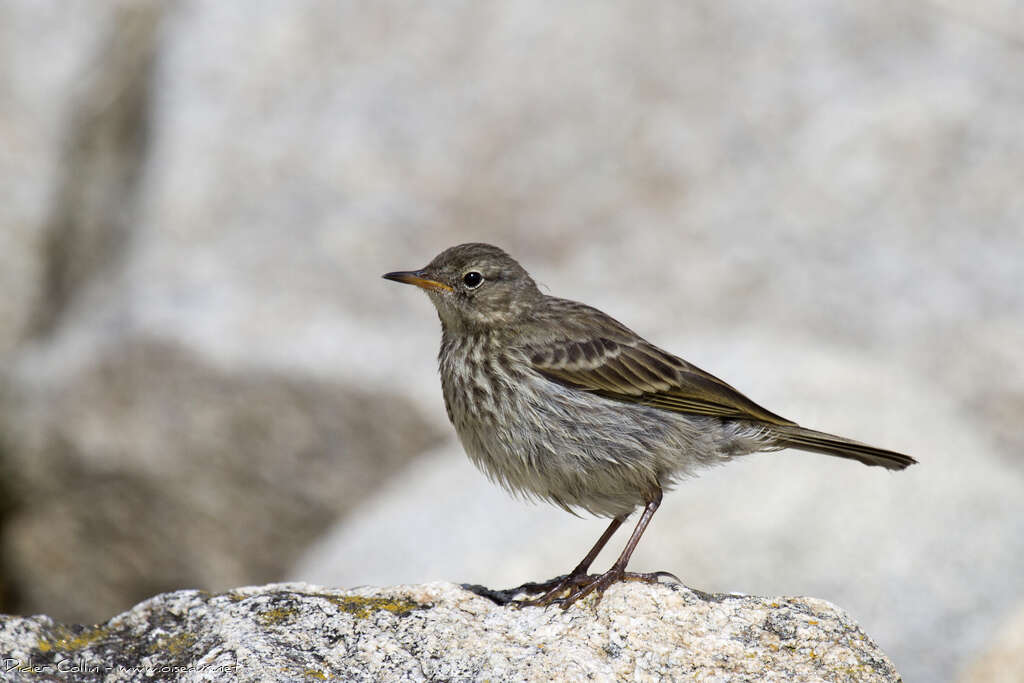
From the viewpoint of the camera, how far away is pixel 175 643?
15.1ft

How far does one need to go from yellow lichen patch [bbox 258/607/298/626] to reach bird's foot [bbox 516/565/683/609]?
96cm

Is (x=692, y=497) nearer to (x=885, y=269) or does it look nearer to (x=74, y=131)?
(x=885, y=269)

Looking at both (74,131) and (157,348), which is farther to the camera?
(74,131)

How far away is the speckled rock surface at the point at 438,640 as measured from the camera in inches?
174

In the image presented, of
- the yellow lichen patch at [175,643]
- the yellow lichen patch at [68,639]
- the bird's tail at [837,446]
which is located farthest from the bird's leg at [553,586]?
the yellow lichen patch at [68,639]

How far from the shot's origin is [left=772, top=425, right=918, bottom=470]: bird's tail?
606cm

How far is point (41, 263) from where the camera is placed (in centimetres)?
1175

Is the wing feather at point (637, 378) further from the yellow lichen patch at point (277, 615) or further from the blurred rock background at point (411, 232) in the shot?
the blurred rock background at point (411, 232)

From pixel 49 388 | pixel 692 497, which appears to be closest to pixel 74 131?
pixel 49 388

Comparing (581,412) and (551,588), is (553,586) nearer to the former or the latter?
(551,588)

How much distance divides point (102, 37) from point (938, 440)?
8325mm

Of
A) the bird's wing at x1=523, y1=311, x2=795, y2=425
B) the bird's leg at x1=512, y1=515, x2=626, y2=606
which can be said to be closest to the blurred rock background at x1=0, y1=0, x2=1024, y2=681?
the bird's wing at x1=523, y1=311, x2=795, y2=425

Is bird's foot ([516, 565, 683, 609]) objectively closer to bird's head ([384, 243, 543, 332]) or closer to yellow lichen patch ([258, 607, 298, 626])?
yellow lichen patch ([258, 607, 298, 626])

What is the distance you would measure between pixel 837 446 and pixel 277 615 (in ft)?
9.37
